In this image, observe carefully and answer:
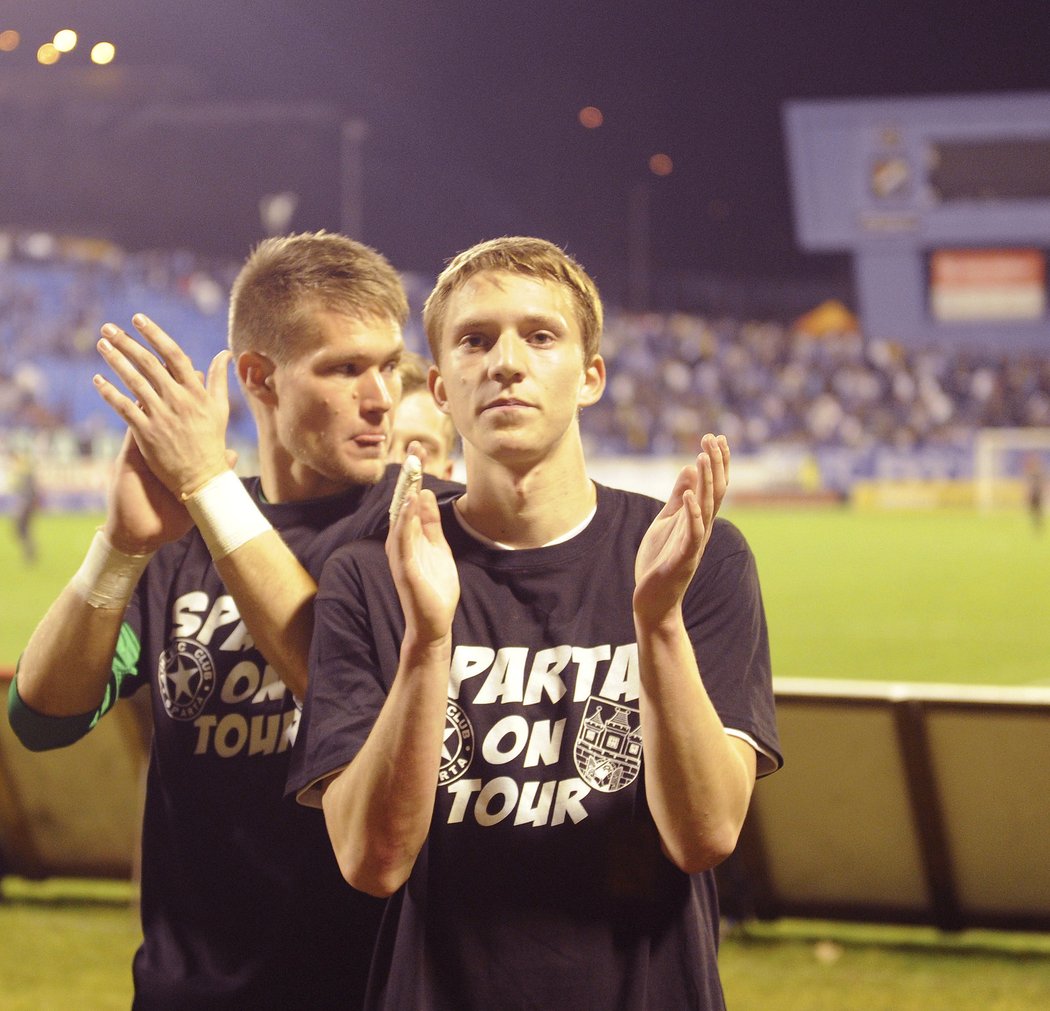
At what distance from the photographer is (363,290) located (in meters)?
2.34

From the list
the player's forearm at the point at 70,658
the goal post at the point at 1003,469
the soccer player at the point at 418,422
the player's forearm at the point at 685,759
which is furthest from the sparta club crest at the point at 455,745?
the goal post at the point at 1003,469

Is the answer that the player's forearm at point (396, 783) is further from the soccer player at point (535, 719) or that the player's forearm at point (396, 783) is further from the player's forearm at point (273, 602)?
the player's forearm at point (273, 602)

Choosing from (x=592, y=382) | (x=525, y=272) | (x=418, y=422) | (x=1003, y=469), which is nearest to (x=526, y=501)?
(x=592, y=382)

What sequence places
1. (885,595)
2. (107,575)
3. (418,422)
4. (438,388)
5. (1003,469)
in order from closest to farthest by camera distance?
(438,388) < (107,575) < (418,422) < (885,595) < (1003,469)

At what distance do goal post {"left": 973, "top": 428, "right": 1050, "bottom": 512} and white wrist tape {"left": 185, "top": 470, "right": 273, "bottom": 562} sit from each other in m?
33.5

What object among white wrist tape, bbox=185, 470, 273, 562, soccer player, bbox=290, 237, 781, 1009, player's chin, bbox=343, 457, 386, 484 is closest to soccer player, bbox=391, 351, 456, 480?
player's chin, bbox=343, 457, 386, 484

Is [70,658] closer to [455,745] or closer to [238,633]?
[238,633]

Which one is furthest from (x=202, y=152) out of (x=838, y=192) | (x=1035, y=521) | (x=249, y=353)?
(x=249, y=353)

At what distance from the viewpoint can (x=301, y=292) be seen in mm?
2328

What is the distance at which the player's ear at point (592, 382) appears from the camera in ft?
6.58

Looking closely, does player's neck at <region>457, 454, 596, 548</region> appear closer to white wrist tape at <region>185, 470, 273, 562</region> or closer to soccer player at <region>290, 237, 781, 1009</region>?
soccer player at <region>290, 237, 781, 1009</region>

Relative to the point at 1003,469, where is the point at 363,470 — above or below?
below

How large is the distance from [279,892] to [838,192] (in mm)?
42152

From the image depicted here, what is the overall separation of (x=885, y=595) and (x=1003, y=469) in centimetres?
1917
